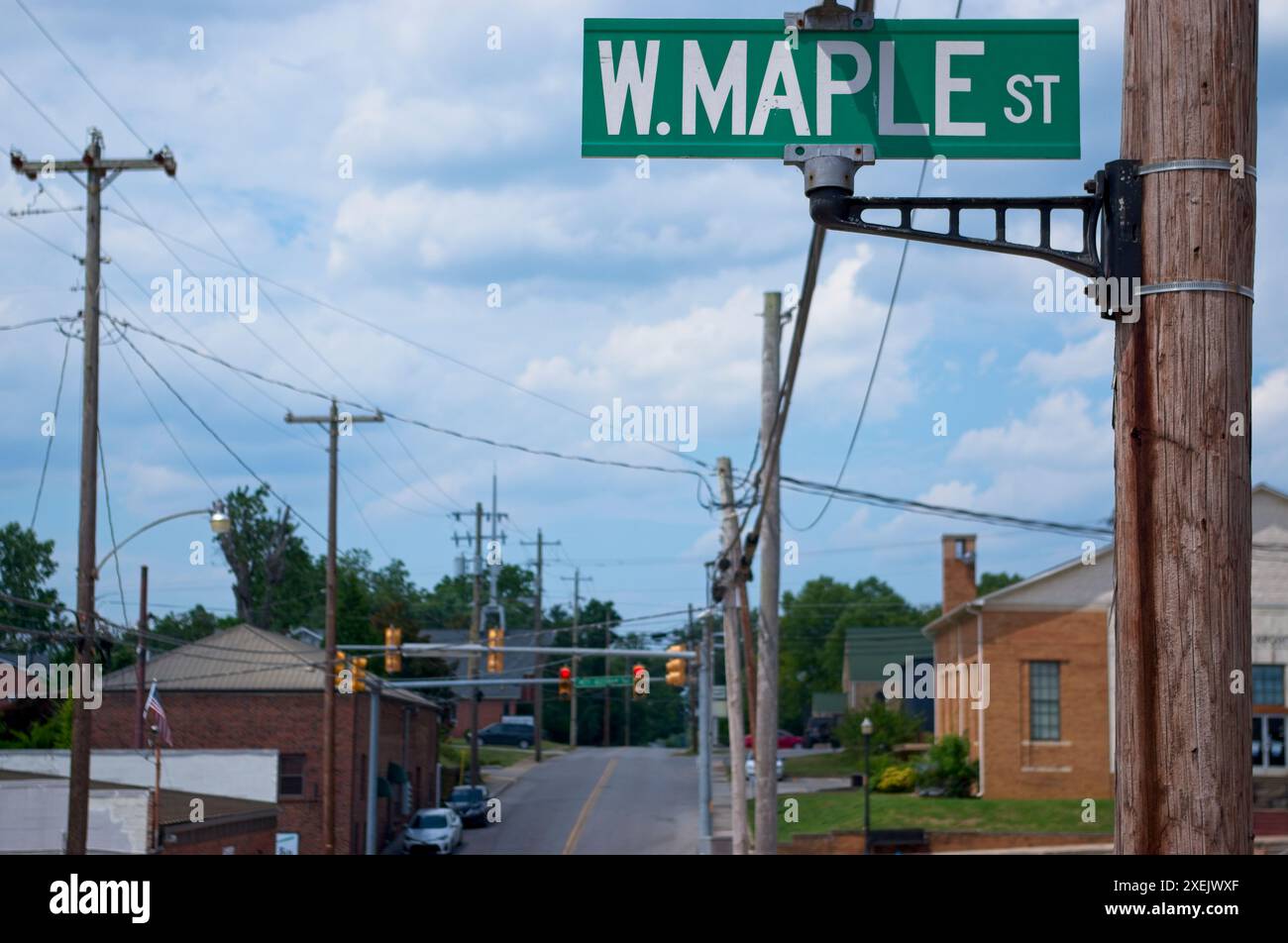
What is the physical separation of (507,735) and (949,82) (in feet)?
311

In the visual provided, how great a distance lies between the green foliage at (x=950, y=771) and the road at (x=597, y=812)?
25.8 feet

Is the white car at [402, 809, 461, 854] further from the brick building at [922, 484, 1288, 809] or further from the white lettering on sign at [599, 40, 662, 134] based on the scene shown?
the white lettering on sign at [599, 40, 662, 134]

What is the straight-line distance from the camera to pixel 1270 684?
141 feet

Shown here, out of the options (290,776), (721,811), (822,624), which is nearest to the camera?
(290,776)

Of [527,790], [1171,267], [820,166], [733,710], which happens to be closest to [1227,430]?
[1171,267]

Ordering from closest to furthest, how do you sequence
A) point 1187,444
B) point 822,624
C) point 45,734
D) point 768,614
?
point 1187,444 → point 768,614 → point 45,734 → point 822,624

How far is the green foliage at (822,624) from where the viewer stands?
126062 mm

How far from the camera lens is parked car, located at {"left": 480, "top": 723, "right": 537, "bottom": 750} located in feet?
319

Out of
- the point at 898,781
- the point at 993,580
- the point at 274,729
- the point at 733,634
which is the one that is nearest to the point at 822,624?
the point at 993,580

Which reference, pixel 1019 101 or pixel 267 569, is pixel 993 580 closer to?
pixel 267 569

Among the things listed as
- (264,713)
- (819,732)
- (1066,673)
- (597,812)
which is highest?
(1066,673)

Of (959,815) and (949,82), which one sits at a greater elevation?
(949,82)

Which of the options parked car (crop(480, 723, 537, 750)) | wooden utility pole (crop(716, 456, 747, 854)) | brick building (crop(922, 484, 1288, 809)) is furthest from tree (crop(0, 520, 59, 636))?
parked car (crop(480, 723, 537, 750))
